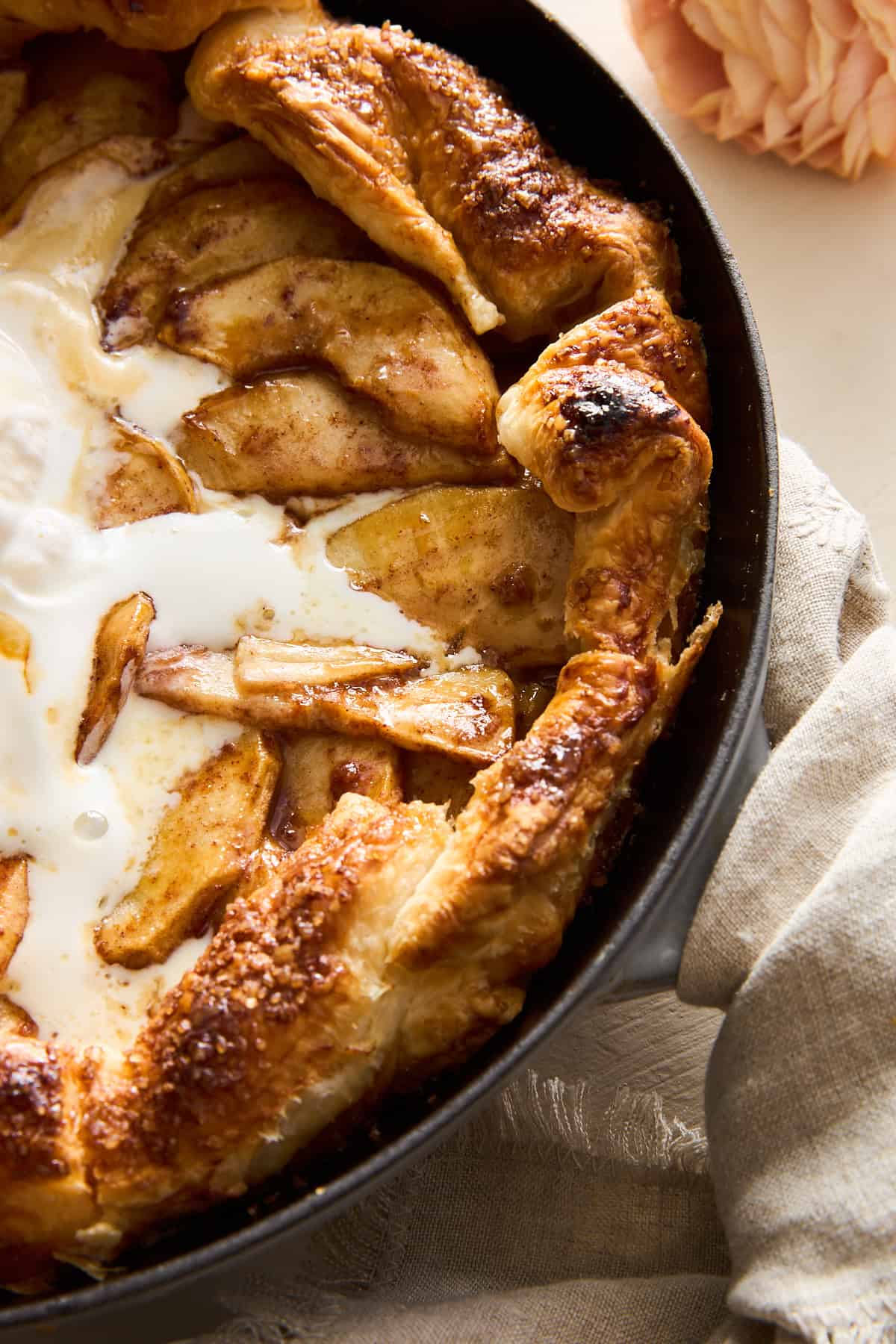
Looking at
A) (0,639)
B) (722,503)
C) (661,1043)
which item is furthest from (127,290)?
(661,1043)

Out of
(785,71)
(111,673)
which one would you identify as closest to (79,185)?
(111,673)

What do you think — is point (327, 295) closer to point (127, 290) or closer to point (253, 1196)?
point (127, 290)

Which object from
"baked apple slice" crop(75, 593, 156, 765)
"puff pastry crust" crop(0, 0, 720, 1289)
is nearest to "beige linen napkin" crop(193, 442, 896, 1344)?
"puff pastry crust" crop(0, 0, 720, 1289)

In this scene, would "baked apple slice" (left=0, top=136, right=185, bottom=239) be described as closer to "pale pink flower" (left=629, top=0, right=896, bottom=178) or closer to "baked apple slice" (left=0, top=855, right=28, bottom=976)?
"baked apple slice" (left=0, top=855, right=28, bottom=976)

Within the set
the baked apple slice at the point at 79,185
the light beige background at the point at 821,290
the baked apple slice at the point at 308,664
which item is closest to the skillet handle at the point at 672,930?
the baked apple slice at the point at 308,664

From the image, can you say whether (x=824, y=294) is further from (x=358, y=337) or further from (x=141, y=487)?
(x=141, y=487)
